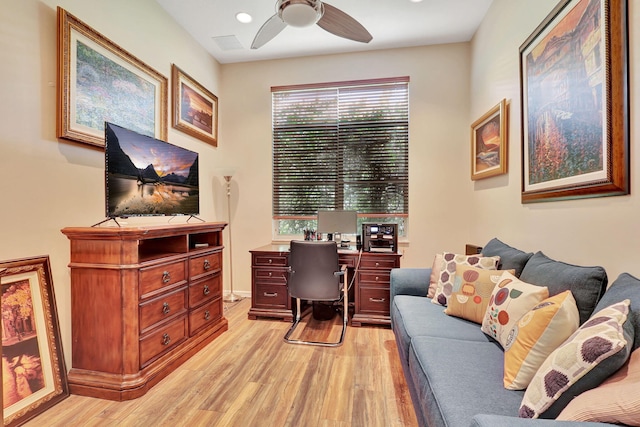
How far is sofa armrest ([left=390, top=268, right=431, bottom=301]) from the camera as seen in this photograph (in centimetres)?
254

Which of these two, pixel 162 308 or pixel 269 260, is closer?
pixel 162 308

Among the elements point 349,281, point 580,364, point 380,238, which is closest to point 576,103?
point 580,364

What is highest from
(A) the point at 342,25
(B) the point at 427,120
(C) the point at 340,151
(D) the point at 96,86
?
(A) the point at 342,25

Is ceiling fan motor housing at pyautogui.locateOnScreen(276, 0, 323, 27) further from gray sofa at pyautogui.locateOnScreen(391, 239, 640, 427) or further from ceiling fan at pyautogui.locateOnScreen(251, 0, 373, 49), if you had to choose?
gray sofa at pyautogui.locateOnScreen(391, 239, 640, 427)

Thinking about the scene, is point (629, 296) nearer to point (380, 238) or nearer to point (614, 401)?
point (614, 401)

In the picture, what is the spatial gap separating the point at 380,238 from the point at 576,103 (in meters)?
1.91

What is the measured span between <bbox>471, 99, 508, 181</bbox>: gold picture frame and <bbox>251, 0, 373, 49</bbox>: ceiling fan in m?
1.36

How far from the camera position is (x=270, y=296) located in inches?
129

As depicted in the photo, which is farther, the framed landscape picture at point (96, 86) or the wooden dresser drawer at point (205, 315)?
the wooden dresser drawer at point (205, 315)

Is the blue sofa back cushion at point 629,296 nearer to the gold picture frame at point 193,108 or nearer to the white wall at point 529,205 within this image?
the white wall at point 529,205

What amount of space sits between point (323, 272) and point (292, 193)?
4.90ft

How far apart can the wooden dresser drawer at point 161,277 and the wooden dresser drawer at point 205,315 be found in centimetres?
36

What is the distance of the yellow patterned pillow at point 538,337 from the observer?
120cm

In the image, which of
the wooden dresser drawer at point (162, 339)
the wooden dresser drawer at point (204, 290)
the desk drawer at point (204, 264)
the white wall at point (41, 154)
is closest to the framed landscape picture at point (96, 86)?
the white wall at point (41, 154)
